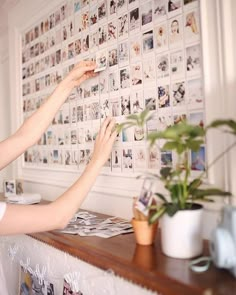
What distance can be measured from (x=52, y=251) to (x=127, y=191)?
396 mm

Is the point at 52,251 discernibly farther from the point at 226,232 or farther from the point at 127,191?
the point at 226,232

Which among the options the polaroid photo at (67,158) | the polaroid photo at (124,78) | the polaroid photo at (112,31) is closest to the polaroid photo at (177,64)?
the polaroid photo at (124,78)

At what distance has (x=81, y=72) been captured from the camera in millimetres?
1399

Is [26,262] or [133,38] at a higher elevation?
[133,38]

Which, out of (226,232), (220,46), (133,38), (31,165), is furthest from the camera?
(31,165)

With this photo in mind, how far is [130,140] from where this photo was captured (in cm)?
131

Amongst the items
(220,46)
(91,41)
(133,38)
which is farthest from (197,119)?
(91,41)

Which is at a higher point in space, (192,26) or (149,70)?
(192,26)

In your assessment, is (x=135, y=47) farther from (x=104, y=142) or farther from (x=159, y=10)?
(x=104, y=142)

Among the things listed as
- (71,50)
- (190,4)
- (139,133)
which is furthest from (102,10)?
(139,133)

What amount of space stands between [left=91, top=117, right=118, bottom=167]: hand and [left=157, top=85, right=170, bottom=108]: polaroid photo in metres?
0.23

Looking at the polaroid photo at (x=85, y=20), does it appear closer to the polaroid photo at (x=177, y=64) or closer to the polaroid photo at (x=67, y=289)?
the polaroid photo at (x=177, y=64)

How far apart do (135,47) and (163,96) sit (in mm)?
265

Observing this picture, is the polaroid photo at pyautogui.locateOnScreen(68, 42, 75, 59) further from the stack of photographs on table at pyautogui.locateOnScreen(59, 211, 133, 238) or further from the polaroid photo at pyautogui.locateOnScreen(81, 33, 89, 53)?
the stack of photographs on table at pyautogui.locateOnScreen(59, 211, 133, 238)
